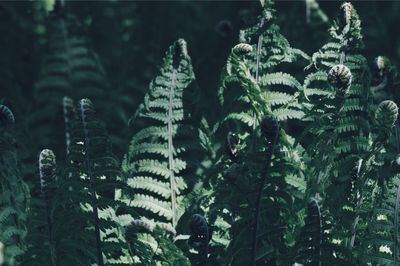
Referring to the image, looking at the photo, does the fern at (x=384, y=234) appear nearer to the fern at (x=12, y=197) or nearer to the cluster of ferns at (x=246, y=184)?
the cluster of ferns at (x=246, y=184)

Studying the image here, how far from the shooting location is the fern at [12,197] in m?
1.73

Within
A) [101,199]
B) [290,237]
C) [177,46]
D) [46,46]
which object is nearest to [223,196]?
[290,237]

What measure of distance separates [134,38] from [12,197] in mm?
1597

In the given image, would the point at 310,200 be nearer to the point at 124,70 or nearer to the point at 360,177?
the point at 360,177

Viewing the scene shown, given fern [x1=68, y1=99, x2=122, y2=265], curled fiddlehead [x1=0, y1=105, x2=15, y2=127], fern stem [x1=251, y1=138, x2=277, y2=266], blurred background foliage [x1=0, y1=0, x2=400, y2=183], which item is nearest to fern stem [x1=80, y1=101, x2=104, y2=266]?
fern [x1=68, y1=99, x2=122, y2=265]

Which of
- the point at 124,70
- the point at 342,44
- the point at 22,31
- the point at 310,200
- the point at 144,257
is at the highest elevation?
the point at 22,31

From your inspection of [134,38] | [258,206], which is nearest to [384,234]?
[258,206]

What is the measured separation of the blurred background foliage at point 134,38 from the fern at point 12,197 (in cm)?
67

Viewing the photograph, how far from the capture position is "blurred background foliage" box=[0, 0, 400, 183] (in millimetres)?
2797

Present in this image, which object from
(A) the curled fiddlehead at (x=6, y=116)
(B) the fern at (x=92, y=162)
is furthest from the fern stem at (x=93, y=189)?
(A) the curled fiddlehead at (x=6, y=116)

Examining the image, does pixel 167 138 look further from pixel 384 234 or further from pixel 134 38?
pixel 134 38

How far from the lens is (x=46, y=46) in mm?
3111

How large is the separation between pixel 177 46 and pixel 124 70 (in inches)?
46.1

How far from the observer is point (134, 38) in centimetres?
324
